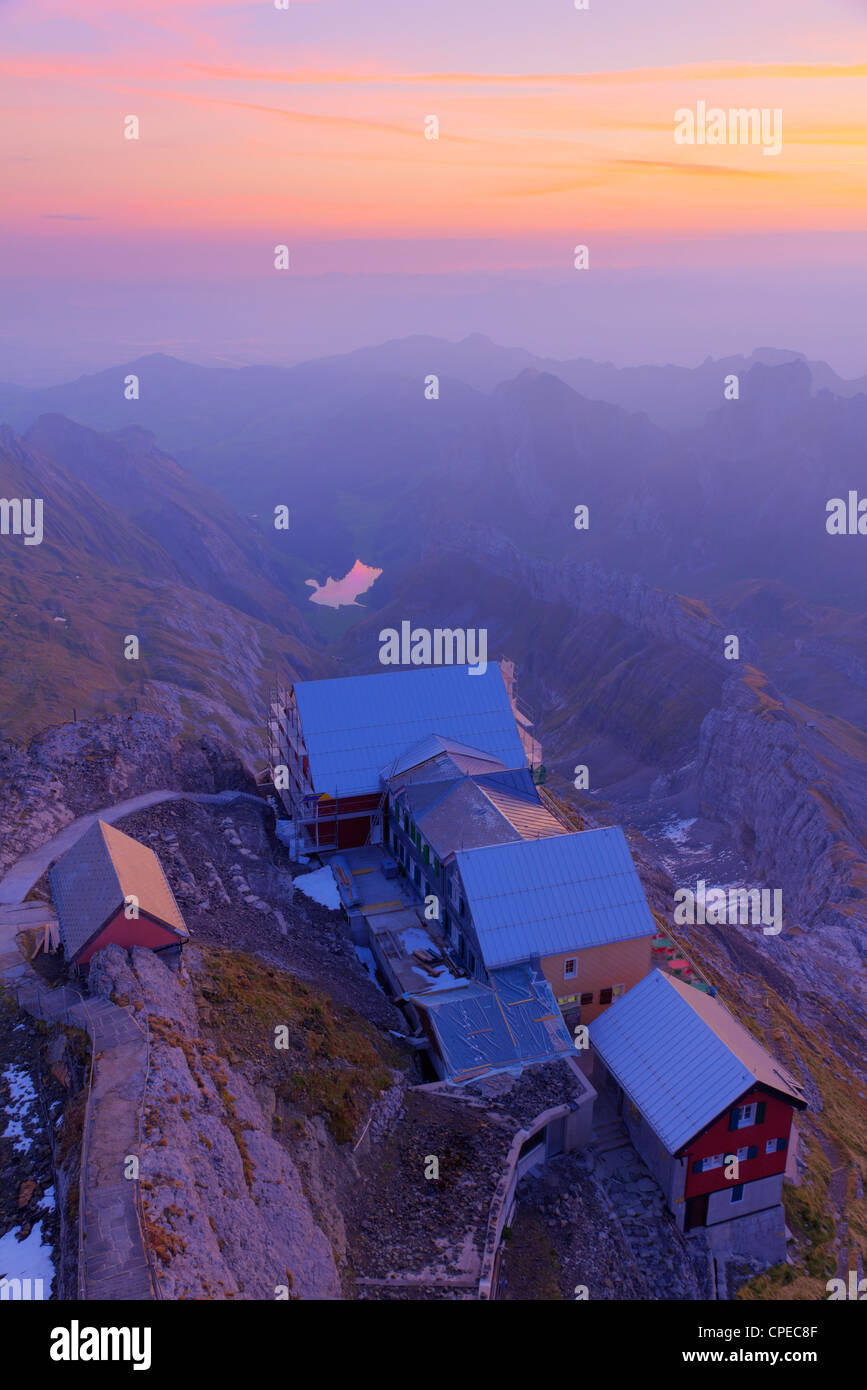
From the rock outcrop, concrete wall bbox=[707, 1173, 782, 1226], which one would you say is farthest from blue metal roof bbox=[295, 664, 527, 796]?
concrete wall bbox=[707, 1173, 782, 1226]

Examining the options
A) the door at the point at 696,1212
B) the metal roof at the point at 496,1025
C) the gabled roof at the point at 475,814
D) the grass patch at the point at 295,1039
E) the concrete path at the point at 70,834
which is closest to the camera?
the grass patch at the point at 295,1039

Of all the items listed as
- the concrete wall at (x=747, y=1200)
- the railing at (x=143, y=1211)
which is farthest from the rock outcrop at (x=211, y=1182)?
→ the concrete wall at (x=747, y=1200)

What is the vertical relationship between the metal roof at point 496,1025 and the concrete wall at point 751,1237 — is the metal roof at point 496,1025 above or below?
above

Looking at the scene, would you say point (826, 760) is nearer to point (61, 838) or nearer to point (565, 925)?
point (565, 925)

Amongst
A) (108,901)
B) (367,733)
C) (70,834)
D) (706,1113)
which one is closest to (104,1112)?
(108,901)

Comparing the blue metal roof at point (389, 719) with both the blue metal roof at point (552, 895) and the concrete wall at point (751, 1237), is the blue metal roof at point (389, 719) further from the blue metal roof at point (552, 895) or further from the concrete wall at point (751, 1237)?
the concrete wall at point (751, 1237)

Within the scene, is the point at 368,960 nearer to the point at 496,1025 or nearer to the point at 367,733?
the point at 496,1025

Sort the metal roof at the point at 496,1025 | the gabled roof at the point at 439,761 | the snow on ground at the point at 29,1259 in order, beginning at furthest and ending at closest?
1. the gabled roof at the point at 439,761
2. the metal roof at the point at 496,1025
3. the snow on ground at the point at 29,1259

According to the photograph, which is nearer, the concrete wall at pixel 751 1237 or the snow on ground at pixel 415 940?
the concrete wall at pixel 751 1237
